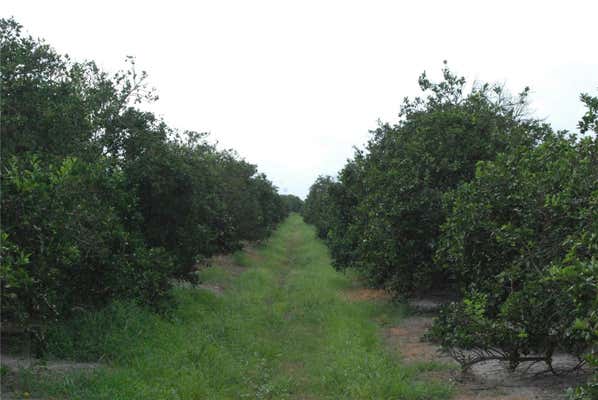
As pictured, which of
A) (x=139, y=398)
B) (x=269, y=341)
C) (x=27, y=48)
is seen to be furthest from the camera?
(x=269, y=341)

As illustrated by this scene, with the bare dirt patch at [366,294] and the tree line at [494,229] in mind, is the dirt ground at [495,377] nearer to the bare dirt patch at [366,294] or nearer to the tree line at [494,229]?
the tree line at [494,229]

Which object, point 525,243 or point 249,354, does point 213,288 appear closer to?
point 249,354

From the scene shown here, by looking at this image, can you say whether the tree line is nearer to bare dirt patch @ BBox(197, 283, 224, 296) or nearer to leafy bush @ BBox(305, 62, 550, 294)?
leafy bush @ BBox(305, 62, 550, 294)

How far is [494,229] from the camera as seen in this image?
8.68 meters

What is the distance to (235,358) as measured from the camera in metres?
10.1

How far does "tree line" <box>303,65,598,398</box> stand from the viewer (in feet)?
23.8

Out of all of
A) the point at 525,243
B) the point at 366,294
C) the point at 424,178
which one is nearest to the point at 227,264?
the point at 366,294

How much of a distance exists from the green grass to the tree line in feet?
4.15


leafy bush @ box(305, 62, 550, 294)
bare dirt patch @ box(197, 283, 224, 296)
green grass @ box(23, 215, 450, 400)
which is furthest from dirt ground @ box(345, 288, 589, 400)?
bare dirt patch @ box(197, 283, 224, 296)

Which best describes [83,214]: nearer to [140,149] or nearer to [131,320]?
[131,320]

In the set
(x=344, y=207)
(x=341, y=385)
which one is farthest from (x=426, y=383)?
(x=344, y=207)

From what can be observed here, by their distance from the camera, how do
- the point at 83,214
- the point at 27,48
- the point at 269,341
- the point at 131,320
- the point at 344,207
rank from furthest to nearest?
the point at 344,207
the point at 269,341
the point at 131,320
the point at 27,48
the point at 83,214

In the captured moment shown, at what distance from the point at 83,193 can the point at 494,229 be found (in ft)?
20.8

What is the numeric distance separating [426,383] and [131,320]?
18.8 feet
